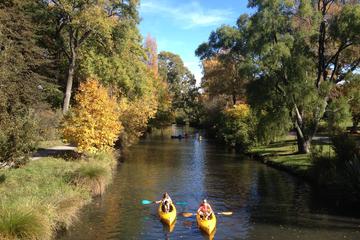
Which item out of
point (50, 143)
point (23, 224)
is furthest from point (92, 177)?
point (50, 143)

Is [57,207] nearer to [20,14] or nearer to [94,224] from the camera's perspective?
[94,224]

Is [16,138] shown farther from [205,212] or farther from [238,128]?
[238,128]

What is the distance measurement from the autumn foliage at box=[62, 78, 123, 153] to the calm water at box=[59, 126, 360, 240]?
3.06 meters

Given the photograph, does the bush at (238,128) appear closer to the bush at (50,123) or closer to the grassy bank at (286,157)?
the grassy bank at (286,157)

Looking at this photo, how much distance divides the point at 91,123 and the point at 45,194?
33.5 feet

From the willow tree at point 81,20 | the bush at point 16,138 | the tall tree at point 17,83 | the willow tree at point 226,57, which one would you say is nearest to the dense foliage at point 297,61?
the willow tree at point 226,57

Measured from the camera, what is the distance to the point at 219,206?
23.1 metres

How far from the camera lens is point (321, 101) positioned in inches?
1415

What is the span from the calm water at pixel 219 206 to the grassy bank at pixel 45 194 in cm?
84

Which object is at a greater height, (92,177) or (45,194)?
(92,177)

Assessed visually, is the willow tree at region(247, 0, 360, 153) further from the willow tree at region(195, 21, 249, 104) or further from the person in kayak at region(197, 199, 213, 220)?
the person in kayak at region(197, 199, 213, 220)

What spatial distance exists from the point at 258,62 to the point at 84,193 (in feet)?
66.2

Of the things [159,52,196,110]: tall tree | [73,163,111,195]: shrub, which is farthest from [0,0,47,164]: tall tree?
[159,52,196,110]: tall tree

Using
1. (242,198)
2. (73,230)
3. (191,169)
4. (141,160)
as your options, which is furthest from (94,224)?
(141,160)
